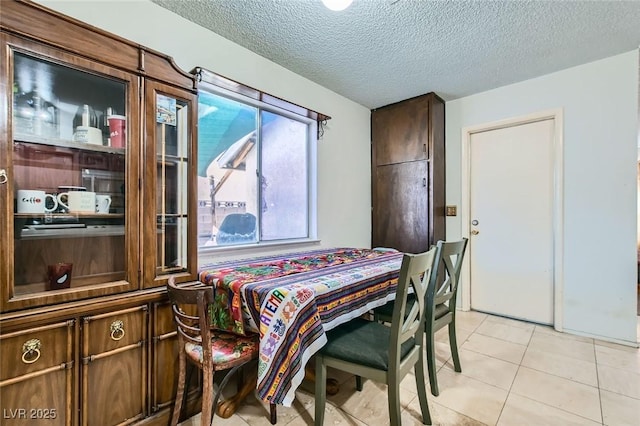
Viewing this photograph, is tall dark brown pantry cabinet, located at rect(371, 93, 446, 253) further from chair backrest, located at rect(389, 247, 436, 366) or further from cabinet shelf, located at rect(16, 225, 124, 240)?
cabinet shelf, located at rect(16, 225, 124, 240)

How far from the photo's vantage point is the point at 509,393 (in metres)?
1.78

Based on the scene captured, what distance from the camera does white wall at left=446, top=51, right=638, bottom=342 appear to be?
242 cm

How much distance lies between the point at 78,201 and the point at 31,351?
25.4 inches

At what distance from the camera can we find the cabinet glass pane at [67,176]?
4.05 ft

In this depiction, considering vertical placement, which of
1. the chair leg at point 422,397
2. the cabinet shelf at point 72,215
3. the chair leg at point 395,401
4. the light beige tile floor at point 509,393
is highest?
the cabinet shelf at point 72,215

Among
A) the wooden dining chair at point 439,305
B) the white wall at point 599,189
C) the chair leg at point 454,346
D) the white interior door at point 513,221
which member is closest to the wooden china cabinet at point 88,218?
the wooden dining chair at point 439,305

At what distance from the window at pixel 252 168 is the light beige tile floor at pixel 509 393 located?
122cm

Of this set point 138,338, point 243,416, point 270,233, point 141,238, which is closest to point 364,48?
point 270,233

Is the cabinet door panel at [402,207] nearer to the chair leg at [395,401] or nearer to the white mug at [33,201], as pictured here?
the chair leg at [395,401]

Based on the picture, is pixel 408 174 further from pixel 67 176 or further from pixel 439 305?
pixel 67 176

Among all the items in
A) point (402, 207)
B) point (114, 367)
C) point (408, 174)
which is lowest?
point (114, 367)

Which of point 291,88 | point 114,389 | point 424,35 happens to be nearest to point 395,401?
point 114,389

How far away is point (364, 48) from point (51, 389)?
2749 millimetres

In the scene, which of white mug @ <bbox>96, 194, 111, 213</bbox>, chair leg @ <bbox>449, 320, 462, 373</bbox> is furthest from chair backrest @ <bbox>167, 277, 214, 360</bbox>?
chair leg @ <bbox>449, 320, 462, 373</bbox>
